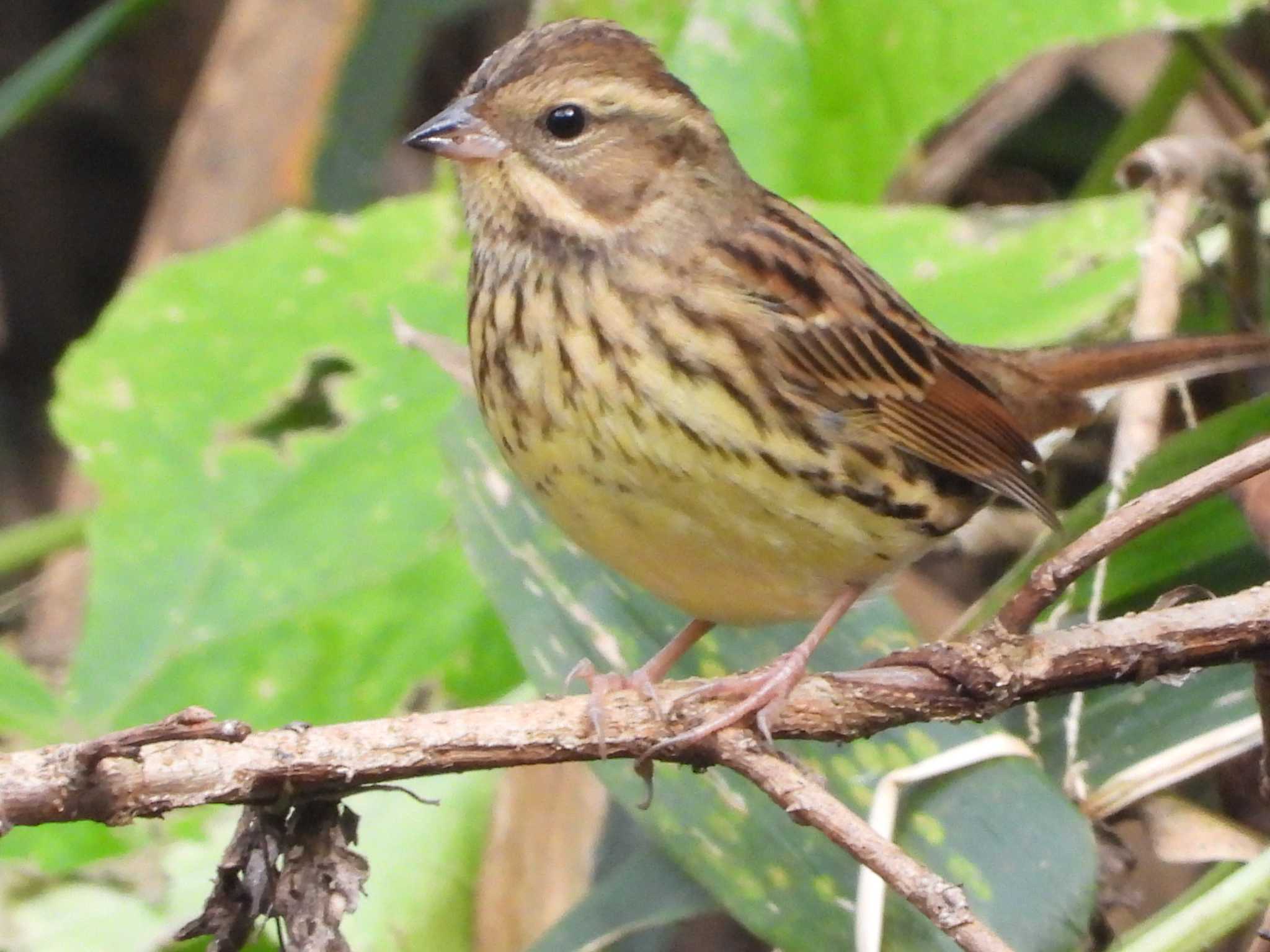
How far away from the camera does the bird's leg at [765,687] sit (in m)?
1.32

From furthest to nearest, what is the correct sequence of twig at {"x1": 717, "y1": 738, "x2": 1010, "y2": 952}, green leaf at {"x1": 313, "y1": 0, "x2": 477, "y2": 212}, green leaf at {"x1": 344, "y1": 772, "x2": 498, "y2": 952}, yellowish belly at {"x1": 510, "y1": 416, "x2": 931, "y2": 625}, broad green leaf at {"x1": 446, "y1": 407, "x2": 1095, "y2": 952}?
→ green leaf at {"x1": 313, "y1": 0, "x2": 477, "y2": 212}
green leaf at {"x1": 344, "y1": 772, "x2": 498, "y2": 952}
yellowish belly at {"x1": 510, "y1": 416, "x2": 931, "y2": 625}
broad green leaf at {"x1": 446, "y1": 407, "x2": 1095, "y2": 952}
twig at {"x1": 717, "y1": 738, "x2": 1010, "y2": 952}

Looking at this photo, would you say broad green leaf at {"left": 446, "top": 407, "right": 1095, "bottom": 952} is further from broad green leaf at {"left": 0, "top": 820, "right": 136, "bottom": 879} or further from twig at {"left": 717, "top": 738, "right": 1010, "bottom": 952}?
broad green leaf at {"left": 0, "top": 820, "right": 136, "bottom": 879}

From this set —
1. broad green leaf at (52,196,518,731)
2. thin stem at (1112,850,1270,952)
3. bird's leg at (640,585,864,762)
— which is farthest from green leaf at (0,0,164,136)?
thin stem at (1112,850,1270,952)

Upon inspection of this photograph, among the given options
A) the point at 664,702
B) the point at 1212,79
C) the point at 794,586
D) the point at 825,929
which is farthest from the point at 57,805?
the point at 1212,79

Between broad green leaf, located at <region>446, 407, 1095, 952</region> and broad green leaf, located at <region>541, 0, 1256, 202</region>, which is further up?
broad green leaf, located at <region>541, 0, 1256, 202</region>

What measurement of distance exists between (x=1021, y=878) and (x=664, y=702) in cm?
38

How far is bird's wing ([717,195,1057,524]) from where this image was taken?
185cm

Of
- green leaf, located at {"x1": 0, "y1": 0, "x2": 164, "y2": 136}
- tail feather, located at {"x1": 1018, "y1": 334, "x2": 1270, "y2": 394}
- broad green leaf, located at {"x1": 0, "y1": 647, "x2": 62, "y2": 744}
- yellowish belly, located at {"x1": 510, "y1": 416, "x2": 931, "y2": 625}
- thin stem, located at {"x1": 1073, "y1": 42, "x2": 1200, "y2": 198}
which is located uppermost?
green leaf, located at {"x1": 0, "y1": 0, "x2": 164, "y2": 136}

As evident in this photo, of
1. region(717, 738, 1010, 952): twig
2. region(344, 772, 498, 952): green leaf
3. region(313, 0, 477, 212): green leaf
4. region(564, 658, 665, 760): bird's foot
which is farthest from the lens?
region(313, 0, 477, 212): green leaf

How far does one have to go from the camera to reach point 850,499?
70.7 inches

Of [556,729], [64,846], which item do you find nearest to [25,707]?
[64,846]

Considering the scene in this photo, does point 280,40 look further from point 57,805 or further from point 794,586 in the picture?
point 57,805

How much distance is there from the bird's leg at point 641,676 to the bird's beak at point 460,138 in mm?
514

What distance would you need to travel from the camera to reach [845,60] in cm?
265
